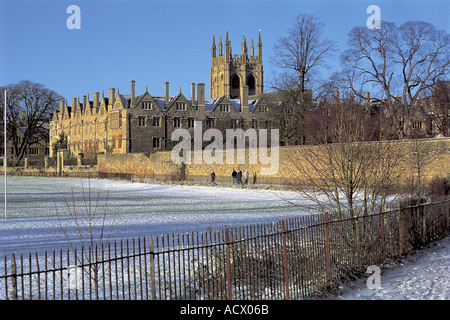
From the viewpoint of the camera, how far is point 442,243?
14969 mm

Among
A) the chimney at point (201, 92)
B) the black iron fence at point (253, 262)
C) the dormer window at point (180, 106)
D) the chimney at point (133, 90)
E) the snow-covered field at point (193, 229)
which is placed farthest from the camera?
the chimney at point (201, 92)

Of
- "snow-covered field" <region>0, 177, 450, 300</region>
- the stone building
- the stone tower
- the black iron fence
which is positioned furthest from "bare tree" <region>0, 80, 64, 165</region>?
the black iron fence

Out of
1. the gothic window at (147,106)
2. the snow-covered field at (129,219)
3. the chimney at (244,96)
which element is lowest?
the snow-covered field at (129,219)

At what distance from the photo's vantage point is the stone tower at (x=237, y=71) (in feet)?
376

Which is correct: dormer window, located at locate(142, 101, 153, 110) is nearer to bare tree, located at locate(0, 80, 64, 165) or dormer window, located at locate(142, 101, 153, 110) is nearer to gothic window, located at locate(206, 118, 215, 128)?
gothic window, located at locate(206, 118, 215, 128)

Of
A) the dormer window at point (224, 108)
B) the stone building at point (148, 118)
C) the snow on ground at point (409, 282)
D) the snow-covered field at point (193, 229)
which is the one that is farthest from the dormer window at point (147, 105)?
the snow on ground at point (409, 282)

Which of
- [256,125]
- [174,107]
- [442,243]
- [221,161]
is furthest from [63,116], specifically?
[442,243]

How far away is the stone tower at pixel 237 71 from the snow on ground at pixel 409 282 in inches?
4028

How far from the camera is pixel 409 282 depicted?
10.4 m

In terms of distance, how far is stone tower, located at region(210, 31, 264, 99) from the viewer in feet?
376

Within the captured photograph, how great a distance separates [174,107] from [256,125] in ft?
37.0

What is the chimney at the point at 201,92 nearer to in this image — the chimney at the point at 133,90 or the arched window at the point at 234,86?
the chimney at the point at 133,90

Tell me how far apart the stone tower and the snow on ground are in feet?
336
